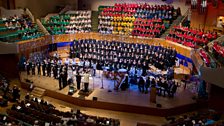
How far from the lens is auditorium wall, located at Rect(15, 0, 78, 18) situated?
89.6ft

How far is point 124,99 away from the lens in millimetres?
16406

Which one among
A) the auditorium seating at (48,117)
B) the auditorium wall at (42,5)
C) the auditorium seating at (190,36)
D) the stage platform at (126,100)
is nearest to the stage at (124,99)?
the stage platform at (126,100)

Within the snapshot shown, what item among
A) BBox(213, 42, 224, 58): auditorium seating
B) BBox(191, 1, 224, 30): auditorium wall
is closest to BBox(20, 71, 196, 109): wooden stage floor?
BBox(213, 42, 224, 58): auditorium seating

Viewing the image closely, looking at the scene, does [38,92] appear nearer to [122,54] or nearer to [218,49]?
[122,54]

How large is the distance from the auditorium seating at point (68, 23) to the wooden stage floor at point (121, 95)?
8447mm

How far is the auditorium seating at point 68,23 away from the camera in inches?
1056

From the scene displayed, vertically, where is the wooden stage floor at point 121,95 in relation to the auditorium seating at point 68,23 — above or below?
below

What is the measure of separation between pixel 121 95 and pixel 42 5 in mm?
17146

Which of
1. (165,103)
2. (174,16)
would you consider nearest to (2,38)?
(165,103)

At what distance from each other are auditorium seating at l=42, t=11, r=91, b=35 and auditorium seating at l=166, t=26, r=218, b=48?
8592 millimetres

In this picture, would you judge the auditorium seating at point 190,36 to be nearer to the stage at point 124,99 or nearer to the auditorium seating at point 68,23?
the stage at point 124,99

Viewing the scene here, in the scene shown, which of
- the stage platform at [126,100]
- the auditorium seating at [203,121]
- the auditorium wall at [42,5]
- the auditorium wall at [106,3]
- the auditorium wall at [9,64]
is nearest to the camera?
the auditorium seating at [203,121]

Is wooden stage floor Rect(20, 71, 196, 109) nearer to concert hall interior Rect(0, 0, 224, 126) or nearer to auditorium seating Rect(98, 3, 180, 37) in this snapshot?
concert hall interior Rect(0, 0, 224, 126)

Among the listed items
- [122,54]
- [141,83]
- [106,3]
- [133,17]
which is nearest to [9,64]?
[122,54]
